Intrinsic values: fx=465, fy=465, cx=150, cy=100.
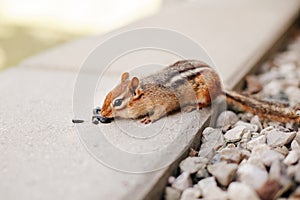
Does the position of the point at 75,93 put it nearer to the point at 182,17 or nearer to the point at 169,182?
the point at 169,182

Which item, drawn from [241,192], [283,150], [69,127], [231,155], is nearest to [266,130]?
[283,150]

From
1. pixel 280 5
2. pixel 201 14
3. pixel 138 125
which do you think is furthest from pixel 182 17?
pixel 138 125

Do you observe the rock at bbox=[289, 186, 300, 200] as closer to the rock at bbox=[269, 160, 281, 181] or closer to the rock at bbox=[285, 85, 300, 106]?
the rock at bbox=[269, 160, 281, 181]

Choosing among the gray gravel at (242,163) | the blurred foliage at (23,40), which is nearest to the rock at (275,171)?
the gray gravel at (242,163)

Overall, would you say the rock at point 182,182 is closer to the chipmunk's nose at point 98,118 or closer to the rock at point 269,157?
the rock at point 269,157

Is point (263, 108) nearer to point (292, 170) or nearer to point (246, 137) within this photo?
point (246, 137)

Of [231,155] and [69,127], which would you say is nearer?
[231,155]
